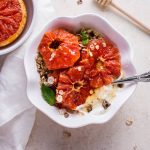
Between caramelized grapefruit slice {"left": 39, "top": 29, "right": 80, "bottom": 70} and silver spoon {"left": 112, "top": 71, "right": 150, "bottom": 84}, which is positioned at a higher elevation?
silver spoon {"left": 112, "top": 71, "right": 150, "bottom": 84}

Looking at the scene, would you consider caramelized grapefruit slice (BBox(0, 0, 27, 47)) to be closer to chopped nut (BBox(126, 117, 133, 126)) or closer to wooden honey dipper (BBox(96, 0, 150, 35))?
wooden honey dipper (BBox(96, 0, 150, 35))

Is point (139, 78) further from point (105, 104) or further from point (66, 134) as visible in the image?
point (66, 134)

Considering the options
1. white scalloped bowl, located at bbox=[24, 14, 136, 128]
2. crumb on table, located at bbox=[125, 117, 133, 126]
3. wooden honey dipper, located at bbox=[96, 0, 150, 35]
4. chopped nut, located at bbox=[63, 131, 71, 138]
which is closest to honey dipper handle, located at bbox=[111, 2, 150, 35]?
wooden honey dipper, located at bbox=[96, 0, 150, 35]

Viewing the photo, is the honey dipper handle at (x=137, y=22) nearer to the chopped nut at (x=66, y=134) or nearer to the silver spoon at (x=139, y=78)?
the silver spoon at (x=139, y=78)

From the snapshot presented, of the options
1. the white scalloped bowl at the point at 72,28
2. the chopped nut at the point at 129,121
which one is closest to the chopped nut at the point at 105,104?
the white scalloped bowl at the point at 72,28

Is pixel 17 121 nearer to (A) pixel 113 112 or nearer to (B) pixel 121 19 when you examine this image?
(A) pixel 113 112

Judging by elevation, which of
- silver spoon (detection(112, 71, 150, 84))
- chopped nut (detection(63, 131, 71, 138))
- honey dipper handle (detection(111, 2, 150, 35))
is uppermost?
honey dipper handle (detection(111, 2, 150, 35))

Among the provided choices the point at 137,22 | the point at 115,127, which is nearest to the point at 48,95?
the point at 115,127
